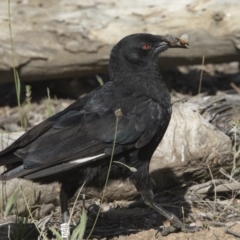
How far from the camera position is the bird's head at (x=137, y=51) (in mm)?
6379

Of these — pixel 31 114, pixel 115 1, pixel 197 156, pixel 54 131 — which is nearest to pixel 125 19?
pixel 115 1

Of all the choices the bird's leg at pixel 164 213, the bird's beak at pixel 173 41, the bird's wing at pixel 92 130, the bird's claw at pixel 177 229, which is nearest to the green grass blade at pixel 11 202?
the bird's wing at pixel 92 130

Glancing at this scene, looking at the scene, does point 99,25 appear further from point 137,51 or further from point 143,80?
point 143,80

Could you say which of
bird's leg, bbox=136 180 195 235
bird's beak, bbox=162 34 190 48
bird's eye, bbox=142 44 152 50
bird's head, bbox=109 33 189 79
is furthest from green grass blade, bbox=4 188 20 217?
bird's beak, bbox=162 34 190 48

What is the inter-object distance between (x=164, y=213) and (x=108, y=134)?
88 centimetres

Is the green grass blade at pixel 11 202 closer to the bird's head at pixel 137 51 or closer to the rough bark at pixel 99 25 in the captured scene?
the bird's head at pixel 137 51

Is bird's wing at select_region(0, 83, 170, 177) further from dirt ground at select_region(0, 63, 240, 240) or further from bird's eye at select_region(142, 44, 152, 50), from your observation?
dirt ground at select_region(0, 63, 240, 240)

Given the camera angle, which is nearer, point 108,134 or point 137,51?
point 108,134

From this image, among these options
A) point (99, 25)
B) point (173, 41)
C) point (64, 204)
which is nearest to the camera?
point (64, 204)

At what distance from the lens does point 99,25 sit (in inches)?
342

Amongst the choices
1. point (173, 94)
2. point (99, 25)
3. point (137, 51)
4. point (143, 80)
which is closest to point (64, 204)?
point (143, 80)

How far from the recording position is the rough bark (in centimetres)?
866

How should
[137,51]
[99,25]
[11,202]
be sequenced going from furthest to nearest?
1. [99,25]
2. [137,51]
3. [11,202]

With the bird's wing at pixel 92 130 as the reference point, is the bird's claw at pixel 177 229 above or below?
below
